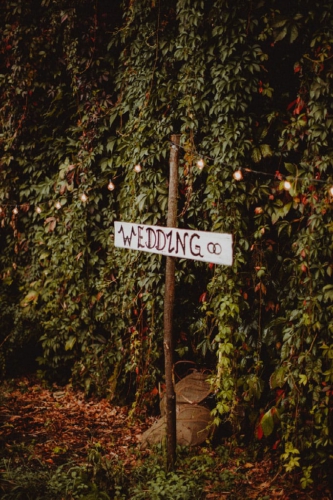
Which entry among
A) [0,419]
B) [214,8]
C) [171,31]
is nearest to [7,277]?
[0,419]

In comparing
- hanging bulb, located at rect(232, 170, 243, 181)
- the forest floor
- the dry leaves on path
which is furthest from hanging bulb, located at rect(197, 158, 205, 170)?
the dry leaves on path

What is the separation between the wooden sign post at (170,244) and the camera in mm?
3150

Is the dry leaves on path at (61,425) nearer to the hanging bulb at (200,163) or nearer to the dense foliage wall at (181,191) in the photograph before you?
the dense foliage wall at (181,191)

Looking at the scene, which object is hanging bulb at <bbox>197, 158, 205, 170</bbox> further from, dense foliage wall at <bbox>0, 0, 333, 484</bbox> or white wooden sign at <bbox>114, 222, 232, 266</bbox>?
white wooden sign at <bbox>114, 222, 232, 266</bbox>

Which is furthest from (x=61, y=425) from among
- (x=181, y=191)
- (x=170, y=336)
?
(x=181, y=191)

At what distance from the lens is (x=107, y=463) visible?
11.6ft

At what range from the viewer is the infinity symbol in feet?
9.89

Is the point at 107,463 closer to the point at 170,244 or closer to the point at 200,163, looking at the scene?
the point at 170,244

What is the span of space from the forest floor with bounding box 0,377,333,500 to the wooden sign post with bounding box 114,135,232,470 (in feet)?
0.95

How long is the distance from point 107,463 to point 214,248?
1.91 meters

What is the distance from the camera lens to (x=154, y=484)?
338 centimetres

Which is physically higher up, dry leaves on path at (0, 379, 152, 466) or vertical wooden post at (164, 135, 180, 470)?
vertical wooden post at (164, 135, 180, 470)

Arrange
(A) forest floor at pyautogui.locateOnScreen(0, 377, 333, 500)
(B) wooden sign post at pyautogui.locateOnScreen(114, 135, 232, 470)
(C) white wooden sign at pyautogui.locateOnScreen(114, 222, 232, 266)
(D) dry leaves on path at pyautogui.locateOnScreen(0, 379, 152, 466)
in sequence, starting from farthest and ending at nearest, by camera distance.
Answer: (D) dry leaves on path at pyautogui.locateOnScreen(0, 379, 152, 466), (A) forest floor at pyautogui.locateOnScreen(0, 377, 333, 500), (B) wooden sign post at pyautogui.locateOnScreen(114, 135, 232, 470), (C) white wooden sign at pyautogui.locateOnScreen(114, 222, 232, 266)

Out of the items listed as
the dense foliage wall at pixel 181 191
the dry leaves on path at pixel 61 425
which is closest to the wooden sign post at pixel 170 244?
the dense foliage wall at pixel 181 191
